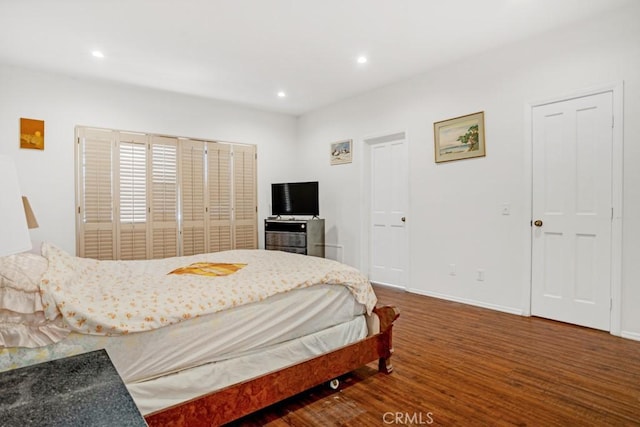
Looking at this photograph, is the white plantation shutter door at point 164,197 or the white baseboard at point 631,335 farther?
the white plantation shutter door at point 164,197

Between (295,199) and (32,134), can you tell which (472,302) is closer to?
(295,199)

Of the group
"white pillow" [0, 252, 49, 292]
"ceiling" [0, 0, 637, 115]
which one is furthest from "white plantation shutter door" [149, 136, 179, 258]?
"white pillow" [0, 252, 49, 292]

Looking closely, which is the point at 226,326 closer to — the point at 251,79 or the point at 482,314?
the point at 482,314

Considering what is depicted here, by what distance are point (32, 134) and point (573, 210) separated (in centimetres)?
594

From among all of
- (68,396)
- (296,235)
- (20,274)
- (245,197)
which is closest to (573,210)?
Result: (296,235)

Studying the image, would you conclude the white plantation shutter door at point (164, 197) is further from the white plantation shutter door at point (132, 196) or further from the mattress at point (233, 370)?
the mattress at point (233, 370)

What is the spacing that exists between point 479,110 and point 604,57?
1146 millimetres

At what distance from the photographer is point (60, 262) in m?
2.06

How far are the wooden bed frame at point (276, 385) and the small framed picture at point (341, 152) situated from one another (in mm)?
3441

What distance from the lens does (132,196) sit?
482cm

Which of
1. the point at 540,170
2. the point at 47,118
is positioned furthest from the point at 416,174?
the point at 47,118

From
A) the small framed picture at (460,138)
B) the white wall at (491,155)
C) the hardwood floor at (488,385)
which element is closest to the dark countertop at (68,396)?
the hardwood floor at (488,385)

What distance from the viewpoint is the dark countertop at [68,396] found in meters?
0.74

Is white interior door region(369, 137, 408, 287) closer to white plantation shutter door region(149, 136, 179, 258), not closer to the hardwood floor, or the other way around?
the hardwood floor
